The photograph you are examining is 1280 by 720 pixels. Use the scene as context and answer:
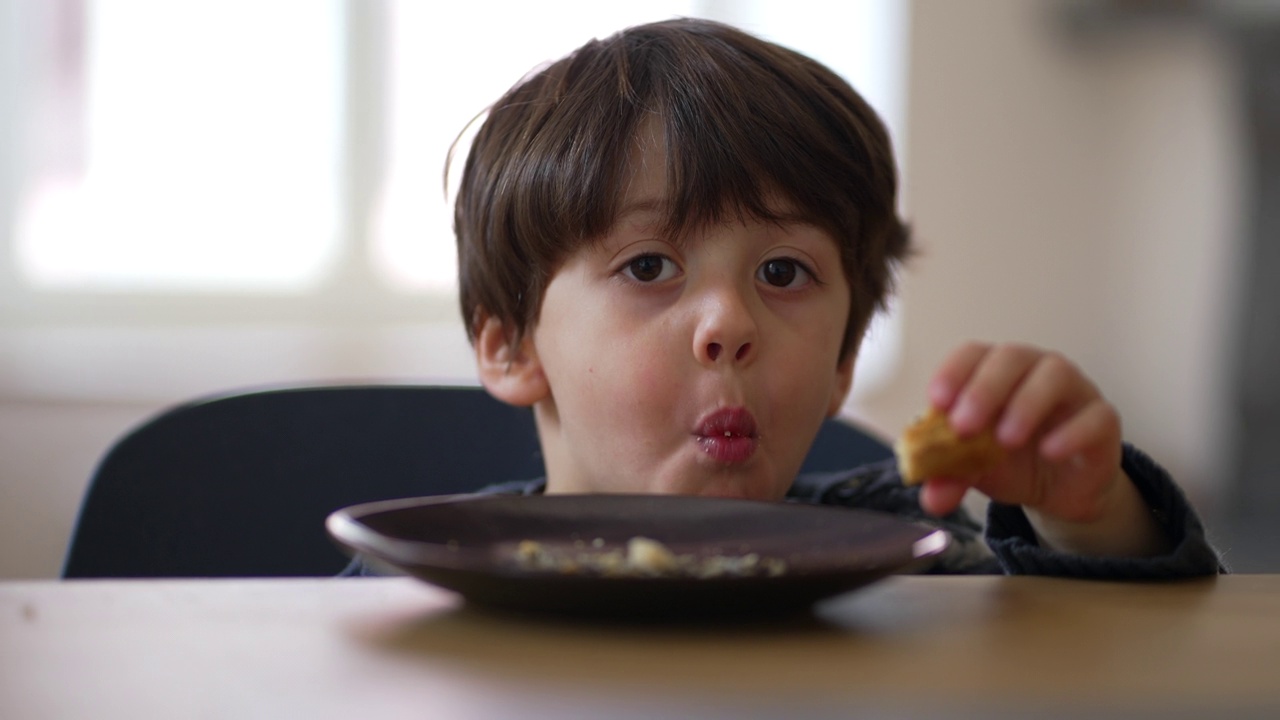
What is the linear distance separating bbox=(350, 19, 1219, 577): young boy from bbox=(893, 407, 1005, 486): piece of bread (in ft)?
0.59

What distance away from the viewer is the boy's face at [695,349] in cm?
85

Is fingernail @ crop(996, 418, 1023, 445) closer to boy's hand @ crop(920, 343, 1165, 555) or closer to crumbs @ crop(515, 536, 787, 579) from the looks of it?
boy's hand @ crop(920, 343, 1165, 555)

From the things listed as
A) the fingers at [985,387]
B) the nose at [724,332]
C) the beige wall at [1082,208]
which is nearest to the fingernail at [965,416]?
the fingers at [985,387]

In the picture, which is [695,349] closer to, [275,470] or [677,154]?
[677,154]

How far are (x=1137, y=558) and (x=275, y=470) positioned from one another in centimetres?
71

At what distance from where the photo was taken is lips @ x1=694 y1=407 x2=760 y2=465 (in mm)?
848

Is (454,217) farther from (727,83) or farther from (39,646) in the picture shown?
(39,646)

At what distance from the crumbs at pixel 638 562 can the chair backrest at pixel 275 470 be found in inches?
21.4

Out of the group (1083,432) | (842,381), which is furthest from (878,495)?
(1083,432)

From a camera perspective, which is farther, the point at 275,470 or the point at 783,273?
the point at 275,470

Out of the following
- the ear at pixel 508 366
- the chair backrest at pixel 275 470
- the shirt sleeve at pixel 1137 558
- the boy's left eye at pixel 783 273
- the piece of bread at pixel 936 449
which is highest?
the boy's left eye at pixel 783 273

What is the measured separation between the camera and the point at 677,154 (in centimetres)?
90

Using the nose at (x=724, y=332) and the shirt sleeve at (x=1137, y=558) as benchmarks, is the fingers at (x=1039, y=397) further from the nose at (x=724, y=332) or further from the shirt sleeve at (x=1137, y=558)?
the nose at (x=724, y=332)

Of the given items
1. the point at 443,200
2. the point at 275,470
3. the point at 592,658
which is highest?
the point at 443,200
